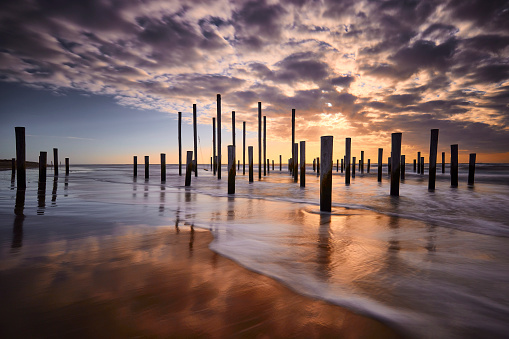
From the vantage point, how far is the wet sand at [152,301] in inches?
63.1

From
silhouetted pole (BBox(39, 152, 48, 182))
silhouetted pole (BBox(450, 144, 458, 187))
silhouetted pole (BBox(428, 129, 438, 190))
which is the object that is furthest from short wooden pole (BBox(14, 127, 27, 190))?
silhouetted pole (BBox(450, 144, 458, 187))

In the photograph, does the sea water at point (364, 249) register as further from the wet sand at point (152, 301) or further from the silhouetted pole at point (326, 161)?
the silhouetted pole at point (326, 161)

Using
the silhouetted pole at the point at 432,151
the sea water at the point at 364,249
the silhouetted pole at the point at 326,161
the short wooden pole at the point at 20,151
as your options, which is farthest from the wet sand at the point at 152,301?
the silhouetted pole at the point at 432,151

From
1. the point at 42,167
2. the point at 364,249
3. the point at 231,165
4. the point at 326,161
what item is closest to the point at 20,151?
the point at 42,167

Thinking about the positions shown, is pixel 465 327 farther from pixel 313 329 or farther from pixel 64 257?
pixel 64 257

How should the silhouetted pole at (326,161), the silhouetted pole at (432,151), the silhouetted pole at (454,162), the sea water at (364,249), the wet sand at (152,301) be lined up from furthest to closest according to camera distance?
1. the silhouetted pole at (454,162)
2. the silhouetted pole at (432,151)
3. the silhouetted pole at (326,161)
4. the sea water at (364,249)
5. the wet sand at (152,301)

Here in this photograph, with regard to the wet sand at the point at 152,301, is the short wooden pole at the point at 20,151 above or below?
above

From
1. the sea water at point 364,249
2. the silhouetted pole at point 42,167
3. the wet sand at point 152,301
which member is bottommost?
the sea water at point 364,249

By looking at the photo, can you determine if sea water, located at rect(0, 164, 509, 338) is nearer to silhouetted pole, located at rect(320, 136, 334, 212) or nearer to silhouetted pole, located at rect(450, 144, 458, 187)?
silhouetted pole, located at rect(320, 136, 334, 212)

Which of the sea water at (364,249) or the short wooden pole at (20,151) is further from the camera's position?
the short wooden pole at (20,151)

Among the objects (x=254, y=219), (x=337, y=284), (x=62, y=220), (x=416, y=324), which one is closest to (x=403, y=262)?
(x=337, y=284)

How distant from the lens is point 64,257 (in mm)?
2854

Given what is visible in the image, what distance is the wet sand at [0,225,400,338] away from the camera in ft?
5.26

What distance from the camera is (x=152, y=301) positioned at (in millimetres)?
1932
